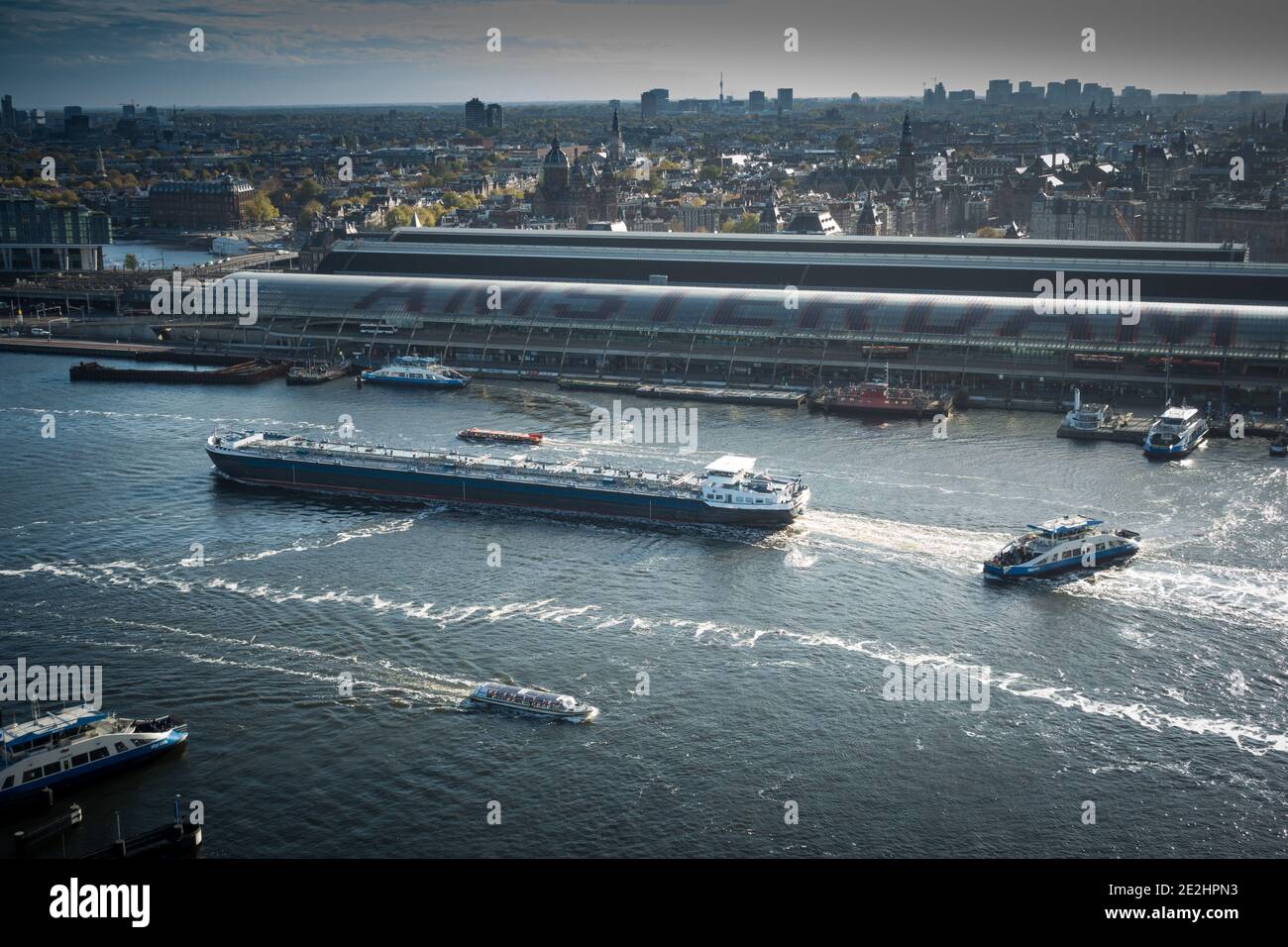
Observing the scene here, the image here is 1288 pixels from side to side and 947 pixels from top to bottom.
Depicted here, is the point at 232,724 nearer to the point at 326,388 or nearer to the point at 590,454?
the point at 590,454

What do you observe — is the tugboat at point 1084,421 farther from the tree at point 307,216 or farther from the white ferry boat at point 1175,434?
the tree at point 307,216

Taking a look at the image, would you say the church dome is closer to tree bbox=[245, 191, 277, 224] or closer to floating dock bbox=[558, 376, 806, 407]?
tree bbox=[245, 191, 277, 224]

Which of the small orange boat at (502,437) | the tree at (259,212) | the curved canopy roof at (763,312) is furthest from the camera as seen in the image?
the tree at (259,212)

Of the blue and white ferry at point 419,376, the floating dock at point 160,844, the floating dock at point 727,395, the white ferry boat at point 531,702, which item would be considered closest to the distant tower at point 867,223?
the floating dock at point 727,395

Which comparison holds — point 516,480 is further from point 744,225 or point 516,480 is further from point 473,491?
point 744,225

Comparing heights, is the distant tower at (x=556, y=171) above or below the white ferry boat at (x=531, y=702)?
above

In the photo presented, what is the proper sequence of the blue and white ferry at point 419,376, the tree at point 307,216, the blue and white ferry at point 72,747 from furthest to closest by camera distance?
the tree at point 307,216, the blue and white ferry at point 419,376, the blue and white ferry at point 72,747
